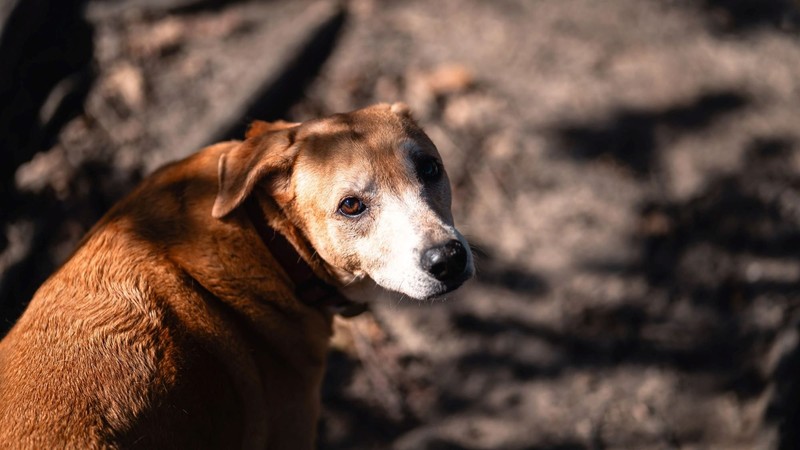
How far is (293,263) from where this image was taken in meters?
3.47

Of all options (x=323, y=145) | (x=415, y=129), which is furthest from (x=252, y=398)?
(x=415, y=129)

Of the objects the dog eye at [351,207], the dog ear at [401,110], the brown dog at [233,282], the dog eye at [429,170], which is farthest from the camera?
the dog ear at [401,110]

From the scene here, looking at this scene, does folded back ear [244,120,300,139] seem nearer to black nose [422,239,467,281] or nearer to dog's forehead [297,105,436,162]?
dog's forehead [297,105,436,162]

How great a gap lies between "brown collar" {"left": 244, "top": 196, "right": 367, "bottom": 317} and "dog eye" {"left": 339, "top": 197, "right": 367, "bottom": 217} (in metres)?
0.35

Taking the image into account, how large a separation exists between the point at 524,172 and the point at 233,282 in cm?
265

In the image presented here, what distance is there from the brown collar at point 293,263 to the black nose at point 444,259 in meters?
0.63

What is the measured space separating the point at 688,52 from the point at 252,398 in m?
4.14

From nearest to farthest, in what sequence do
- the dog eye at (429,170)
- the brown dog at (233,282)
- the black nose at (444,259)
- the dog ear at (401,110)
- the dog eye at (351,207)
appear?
the brown dog at (233,282) → the black nose at (444,259) → the dog eye at (351,207) → the dog eye at (429,170) → the dog ear at (401,110)

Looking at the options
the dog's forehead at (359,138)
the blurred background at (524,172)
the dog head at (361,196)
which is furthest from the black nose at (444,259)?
the blurred background at (524,172)

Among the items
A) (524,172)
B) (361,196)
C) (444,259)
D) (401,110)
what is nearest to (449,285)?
(444,259)

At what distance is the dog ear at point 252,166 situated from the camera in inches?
125

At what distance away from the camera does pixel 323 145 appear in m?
3.33

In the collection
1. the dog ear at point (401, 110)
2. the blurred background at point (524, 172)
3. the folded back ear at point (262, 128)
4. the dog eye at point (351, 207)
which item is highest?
the folded back ear at point (262, 128)

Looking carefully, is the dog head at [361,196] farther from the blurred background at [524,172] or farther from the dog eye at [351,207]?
the blurred background at [524,172]
